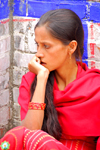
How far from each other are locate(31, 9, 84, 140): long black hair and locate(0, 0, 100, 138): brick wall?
268 millimetres

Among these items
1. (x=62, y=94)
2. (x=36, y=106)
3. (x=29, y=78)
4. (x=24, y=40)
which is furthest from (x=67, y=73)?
(x=24, y=40)

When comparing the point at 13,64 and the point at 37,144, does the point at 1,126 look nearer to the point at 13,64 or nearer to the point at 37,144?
the point at 13,64

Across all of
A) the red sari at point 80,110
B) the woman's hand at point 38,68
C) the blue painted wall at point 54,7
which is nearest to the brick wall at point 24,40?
the blue painted wall at point 54,7

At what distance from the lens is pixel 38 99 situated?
1.85 m

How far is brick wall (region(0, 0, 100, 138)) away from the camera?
222 cm

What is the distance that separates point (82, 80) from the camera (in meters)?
1.93

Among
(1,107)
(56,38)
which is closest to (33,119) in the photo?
(56,38)

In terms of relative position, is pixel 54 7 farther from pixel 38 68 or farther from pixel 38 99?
pixel 38 99

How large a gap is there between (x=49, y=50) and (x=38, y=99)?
365mm

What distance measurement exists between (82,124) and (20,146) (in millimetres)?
509

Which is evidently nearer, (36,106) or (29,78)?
(36,106)

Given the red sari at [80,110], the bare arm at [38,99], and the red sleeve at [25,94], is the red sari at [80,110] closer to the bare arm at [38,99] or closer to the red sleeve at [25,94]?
the red sleeve at [25,94]

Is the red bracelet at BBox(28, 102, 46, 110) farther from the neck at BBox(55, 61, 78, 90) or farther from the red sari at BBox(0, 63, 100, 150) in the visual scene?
the neck at BBox(55, 61, 78, 90)

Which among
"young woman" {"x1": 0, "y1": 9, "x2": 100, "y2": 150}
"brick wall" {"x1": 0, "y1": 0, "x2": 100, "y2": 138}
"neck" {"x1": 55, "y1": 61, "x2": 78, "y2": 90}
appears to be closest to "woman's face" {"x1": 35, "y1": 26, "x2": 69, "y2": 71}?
"young woman" {"x1": 0, "y1": 9, "x2": 100, "y2": 150}
